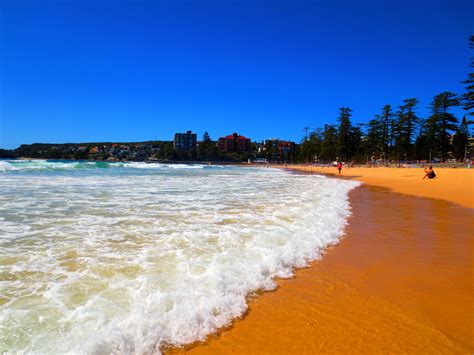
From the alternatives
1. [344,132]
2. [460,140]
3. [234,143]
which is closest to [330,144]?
[344,132]

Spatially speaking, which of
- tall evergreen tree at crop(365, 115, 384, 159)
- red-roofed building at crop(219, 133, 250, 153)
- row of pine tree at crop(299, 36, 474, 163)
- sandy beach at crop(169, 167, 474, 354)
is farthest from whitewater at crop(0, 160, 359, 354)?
red-roofed building at crop(219, 133, 250, 153)

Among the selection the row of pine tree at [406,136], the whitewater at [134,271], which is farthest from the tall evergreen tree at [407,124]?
the whitewater at [134,271]

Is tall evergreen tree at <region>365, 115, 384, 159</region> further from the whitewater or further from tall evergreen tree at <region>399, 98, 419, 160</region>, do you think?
the whitewater

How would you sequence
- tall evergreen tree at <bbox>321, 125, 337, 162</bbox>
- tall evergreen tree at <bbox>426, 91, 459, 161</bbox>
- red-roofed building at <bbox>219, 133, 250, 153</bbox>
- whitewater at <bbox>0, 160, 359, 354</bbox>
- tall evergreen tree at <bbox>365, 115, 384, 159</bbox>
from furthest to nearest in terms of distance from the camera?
red-roofed building at <bbox>219, 133, 250, 153</bbox> < tall evergreen tree at <bbox>321, 125, 337, 162</bbox> < tall evergreen tree at <bbox>365, 115, 384, 159</bbox> < tall evergreen tree at <bbox>426, 91, 459, 161</bbox> < whitewater at <bbox>0, 160, 359, 354</bbox>

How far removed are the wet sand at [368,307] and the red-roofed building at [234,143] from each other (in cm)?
17969

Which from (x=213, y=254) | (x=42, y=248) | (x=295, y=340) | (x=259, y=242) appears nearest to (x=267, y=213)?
(x=259, y=242)

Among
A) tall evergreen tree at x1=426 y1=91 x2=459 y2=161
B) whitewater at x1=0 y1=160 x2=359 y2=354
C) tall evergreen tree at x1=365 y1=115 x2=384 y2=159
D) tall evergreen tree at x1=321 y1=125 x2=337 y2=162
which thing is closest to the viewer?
whitewater at x1=0 y1=160 x2=359 y2=354

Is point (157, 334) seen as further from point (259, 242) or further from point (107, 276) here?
point (259, 242)

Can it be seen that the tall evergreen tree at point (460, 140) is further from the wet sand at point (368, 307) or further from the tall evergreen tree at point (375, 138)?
the wet sand at point (368, 307)

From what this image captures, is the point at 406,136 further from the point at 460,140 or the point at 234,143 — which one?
the point at 234,143

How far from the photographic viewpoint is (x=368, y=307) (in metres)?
3.07

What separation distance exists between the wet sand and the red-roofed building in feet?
590

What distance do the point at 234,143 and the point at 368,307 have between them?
183691 mm

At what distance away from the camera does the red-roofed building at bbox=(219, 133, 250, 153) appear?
185m
